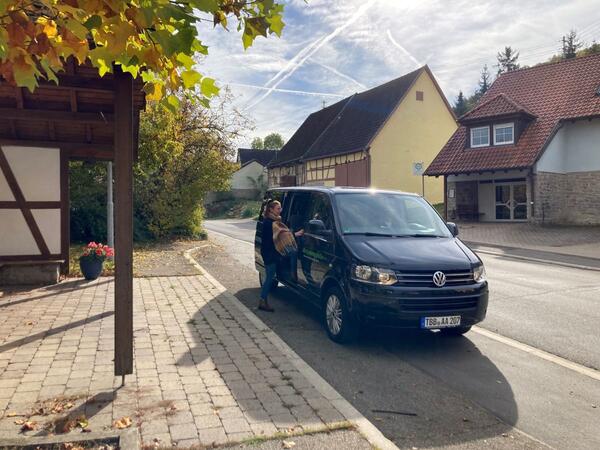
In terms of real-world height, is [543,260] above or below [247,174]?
below

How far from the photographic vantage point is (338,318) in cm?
650

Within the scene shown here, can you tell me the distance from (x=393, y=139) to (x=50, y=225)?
2736 centimetres

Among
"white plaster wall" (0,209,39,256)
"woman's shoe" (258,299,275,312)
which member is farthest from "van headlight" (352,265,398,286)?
"white plaster wall" (0,209,39,256)

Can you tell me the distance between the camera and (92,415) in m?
4.14

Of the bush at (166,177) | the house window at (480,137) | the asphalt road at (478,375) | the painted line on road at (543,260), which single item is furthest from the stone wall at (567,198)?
the asphalt road at (478,375)

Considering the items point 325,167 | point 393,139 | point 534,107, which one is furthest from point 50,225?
point 325,167

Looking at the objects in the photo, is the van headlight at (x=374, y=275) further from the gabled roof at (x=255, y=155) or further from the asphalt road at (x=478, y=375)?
the gabled roof at (x=255, y=155)

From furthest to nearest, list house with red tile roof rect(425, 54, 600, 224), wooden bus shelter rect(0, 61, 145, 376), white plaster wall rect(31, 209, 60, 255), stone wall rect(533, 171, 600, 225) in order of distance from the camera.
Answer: house with red tile roof rect(425, 54, 600, 224) → stone wall rect(533, 171, 600, 225) → white plaster wall rect(31, 209, 60, 255) → wooden bus shelter rect(0, 61, 145, 376)

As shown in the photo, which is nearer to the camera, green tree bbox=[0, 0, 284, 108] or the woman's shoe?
green tree bbox=[0, 0, 284, 108]

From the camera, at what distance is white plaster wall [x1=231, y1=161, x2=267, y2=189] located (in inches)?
2741

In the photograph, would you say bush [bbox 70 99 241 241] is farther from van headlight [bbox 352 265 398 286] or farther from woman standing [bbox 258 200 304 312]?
van headlight [bbox 352 265 398 286]

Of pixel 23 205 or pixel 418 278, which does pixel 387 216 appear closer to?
pixel 418 278

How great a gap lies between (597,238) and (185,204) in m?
16.2

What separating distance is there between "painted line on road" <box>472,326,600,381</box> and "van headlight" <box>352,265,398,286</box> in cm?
199
